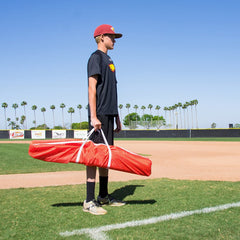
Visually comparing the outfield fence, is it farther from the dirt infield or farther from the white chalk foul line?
the white chalk foul line

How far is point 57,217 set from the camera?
2.91 m

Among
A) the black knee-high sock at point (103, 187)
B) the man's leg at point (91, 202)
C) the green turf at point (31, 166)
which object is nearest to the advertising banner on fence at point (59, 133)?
the green turf at point (31, 166)

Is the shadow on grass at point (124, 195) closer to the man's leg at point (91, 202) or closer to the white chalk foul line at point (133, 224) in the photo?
the man's leg at point (91, 202)

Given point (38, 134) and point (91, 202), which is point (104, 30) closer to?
point (91, 202)

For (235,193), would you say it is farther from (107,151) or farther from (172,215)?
(107,151)

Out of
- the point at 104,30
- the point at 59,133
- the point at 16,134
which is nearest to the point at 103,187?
the point at 104,30

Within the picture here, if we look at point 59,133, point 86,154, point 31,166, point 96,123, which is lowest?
point 31,166

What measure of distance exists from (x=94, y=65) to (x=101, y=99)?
16.5 inches

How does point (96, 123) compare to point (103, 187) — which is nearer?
point (96, 123)

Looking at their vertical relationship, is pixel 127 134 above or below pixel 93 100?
below

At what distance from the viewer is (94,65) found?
3334 millimetres

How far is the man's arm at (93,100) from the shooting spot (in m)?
3.22

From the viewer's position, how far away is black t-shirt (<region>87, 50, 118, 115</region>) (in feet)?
11.0

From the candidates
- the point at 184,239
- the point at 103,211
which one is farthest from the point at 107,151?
the point at 184,239
